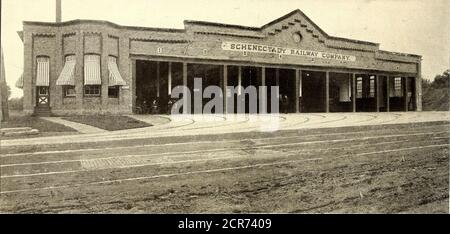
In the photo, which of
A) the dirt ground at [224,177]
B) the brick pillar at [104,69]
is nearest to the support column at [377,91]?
the dirt ground at [224,177]

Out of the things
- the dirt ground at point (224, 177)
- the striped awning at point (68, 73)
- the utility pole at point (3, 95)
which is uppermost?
the striped awning at point (68, 73)

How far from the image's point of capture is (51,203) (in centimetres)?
557

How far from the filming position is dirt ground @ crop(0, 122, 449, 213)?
5730mm

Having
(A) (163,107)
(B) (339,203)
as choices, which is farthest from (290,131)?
(A) (163,107)

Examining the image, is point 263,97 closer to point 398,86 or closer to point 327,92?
point 327,92

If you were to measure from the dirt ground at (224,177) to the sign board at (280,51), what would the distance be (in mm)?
9630

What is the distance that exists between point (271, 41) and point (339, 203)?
14.7 meters

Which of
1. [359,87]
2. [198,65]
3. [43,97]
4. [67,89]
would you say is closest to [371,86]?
[359,87]

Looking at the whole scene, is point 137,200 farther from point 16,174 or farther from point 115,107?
point 115,107

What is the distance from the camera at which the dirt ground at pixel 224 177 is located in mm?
5730

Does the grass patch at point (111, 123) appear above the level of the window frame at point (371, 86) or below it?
below

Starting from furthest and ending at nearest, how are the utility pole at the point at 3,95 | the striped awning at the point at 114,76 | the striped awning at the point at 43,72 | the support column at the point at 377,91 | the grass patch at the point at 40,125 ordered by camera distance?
1. the support column at the point at 377,91
2. the striped awning at the point at 114,76
3. the striped awning at the point at 43,72
4. the grass patch at the point at 40,125
5. the utility pole at the point at 3,95

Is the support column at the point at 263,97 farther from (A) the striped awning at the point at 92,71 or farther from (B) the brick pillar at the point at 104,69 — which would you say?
(A) the striped awning at the point at 92,71
